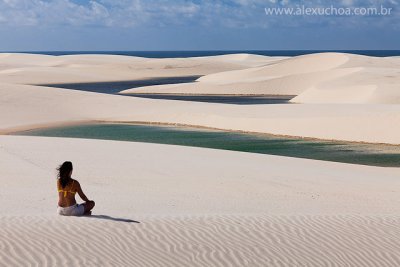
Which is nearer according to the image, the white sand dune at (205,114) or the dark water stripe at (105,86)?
the white sand dune at (205,114)

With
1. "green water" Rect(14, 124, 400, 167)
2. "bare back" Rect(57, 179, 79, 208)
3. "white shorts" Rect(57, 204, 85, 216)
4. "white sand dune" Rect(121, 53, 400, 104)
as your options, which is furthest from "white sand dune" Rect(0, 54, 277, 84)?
"bare back" Rect(57, 179, 79, 208)

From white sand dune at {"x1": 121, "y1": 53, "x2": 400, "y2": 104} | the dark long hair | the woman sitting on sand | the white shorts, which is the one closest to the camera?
the dark long hair

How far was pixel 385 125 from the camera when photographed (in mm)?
29688

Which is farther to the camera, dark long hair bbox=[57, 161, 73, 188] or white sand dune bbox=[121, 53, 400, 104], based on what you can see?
white sand dune bbox=[121, 53, 400, 104]

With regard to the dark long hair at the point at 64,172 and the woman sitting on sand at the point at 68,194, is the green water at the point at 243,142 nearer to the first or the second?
the woman sitting on sand at the point at 68,194

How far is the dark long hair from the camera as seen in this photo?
29.3 ft

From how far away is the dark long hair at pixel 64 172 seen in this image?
29.3 ft

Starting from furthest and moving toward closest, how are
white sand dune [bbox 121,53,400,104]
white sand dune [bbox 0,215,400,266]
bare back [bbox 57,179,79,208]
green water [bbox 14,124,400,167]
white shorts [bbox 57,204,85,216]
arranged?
white sand dune [bbox 121,53,400,104], green water [bbox 14,124,400,167], white shorts [bbox 57,204,85,216], bare back [bbox 57,179,79,208], white sand dune [bbox 0,215,400,266]

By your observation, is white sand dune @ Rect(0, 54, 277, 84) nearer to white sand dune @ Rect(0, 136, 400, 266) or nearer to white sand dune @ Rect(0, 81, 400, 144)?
white sand dune @ Rect(0, 81, 400, 144)

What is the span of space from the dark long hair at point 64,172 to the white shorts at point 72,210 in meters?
0.46

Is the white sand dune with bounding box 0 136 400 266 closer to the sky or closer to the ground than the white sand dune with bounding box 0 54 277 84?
closer to the ground

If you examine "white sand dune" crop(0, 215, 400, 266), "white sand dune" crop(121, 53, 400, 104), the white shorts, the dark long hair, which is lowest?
"white sand dune" crop(0, 215, 400, 266)

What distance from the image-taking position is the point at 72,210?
9.67 metres

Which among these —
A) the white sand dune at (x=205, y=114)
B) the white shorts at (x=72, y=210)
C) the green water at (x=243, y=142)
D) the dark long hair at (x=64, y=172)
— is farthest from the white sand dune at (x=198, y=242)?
the white sand dune at (x=205, y=114)
